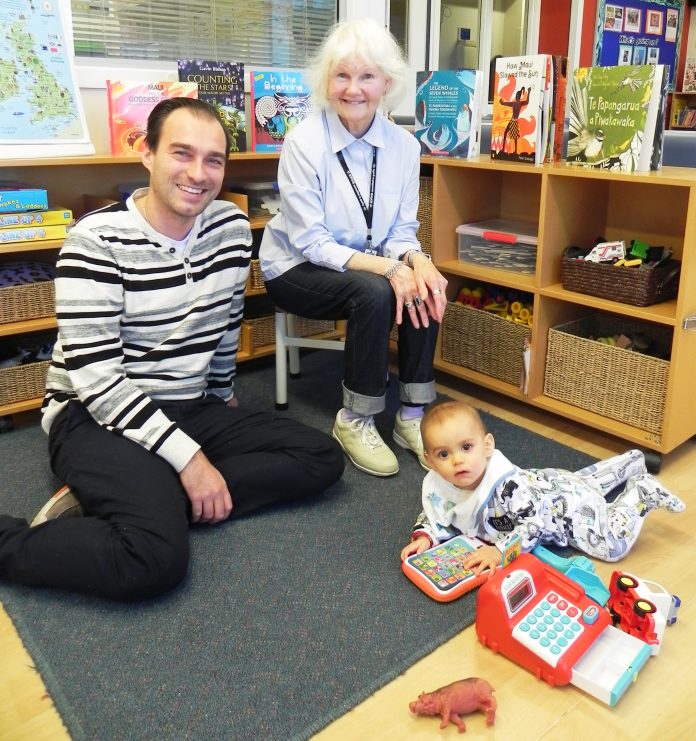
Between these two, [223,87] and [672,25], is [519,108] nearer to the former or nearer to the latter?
[223,87]

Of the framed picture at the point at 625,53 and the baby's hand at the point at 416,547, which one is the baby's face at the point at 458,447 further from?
the framed picture at the point at 625,53

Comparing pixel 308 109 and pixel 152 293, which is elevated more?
pixel 308 109

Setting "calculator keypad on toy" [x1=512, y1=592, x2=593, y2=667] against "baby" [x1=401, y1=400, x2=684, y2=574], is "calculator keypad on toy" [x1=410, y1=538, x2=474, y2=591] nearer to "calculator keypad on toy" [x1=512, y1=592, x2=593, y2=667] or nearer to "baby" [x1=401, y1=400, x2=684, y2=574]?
"baby" [x1=401, y1=400, x2=684, y2=574]

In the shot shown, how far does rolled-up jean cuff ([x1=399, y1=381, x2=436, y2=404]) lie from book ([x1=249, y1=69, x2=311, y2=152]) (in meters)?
1.00

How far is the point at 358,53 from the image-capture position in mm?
1859

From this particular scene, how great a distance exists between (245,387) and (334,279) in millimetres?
732

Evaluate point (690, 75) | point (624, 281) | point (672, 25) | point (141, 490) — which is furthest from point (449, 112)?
point (690, 75)

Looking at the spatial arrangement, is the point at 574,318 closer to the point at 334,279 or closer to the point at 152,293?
the point at 334,279

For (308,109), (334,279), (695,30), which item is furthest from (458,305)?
(695,30)

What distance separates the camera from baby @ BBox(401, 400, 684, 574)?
1.45 m

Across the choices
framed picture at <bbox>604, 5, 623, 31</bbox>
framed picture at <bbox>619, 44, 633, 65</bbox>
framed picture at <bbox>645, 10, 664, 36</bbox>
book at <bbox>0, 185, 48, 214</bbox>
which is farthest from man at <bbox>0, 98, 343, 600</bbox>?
framed picture at <bbox>645, 10, 664, 36</bbox>

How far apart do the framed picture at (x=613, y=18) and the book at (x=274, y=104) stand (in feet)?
9.69

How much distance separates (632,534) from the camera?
1.53 m

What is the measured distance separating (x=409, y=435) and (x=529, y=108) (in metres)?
1.02
